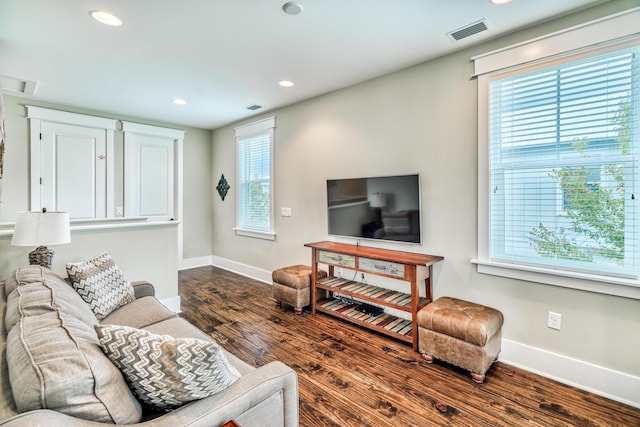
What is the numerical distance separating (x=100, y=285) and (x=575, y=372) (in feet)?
11.2

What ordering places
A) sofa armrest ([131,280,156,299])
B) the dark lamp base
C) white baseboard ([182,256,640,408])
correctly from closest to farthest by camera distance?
white baseboard ([182,256,640,408]) < the dark lamp base < sofa armrest ([131,280,156,299])

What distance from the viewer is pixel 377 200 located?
126 inches

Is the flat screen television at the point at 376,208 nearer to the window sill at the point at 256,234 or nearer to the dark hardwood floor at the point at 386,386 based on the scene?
the dark hardwood floor at the point at 386,386

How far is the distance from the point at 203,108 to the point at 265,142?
100 centimetres

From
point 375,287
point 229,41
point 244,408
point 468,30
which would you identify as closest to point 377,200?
point 375,287

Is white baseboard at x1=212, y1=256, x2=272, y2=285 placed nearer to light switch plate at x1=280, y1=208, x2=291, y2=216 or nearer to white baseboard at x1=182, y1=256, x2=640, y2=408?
light switch plate at x1=280, y1=208, x2=291, y2=216

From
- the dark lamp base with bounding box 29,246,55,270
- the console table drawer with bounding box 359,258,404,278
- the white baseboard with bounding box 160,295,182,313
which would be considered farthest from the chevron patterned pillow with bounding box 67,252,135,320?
the console table drawer with bounding box 359,258,404,278

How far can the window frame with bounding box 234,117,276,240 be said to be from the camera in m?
4.65

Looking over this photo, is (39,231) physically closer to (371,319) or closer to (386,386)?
(386,386)

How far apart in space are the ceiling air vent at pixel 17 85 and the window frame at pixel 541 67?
15.6ft

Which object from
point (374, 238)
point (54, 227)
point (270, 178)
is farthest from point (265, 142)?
point (54, 227)

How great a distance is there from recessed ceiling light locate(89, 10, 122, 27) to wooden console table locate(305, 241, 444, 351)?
8.48 ft

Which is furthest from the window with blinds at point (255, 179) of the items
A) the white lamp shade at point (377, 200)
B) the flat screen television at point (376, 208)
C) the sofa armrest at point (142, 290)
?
the sofa armrest at point (142, 290)

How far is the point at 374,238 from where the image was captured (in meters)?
3.27
